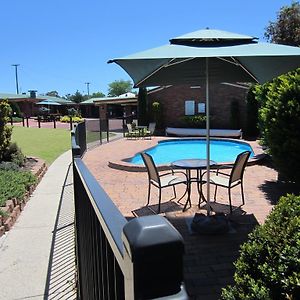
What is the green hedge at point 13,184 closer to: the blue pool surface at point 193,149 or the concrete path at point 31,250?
the concrete path at point 31,250

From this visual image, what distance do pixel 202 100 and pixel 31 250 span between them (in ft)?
74.6

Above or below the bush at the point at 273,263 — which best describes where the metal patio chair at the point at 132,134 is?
below

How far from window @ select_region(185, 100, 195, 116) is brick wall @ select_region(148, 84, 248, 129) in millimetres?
226

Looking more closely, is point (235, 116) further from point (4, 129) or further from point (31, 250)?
point (31, 250)

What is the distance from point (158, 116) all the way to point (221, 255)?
74.4 ft

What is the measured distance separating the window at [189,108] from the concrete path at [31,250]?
64.2 ft

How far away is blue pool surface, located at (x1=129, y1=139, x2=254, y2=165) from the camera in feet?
57.3

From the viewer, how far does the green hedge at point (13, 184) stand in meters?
6.60

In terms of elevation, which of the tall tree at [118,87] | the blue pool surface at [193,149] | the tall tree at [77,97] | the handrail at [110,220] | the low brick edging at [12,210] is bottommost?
the blue pool surface at [193,149]

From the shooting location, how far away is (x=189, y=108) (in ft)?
87.7

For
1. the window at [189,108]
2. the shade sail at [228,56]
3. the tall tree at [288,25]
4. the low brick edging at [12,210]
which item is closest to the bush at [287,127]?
the shade sail at [228,56]

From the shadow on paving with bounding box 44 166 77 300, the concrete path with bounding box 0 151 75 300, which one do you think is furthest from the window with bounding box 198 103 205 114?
the shadow on paving with bounding box 44 166 77 300

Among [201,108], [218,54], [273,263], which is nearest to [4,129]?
[218,54]

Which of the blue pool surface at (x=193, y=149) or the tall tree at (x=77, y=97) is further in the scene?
the tall tree at (x=77, y=97)
